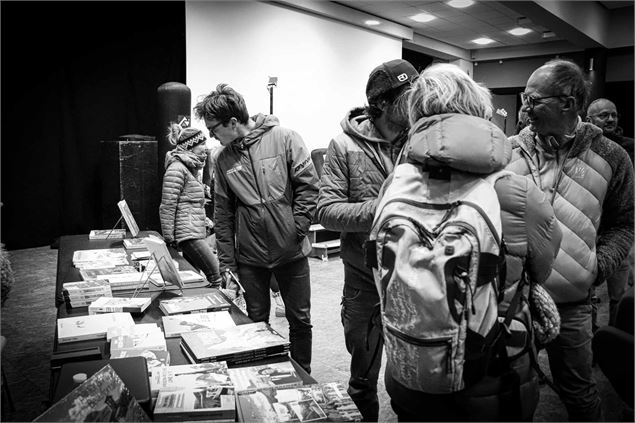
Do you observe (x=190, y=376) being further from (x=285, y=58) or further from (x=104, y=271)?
(x=285, y=58)

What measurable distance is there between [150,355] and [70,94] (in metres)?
5.48

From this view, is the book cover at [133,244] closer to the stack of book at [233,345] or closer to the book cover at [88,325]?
the book cover at [88,325]

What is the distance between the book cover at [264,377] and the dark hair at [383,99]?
0.92m

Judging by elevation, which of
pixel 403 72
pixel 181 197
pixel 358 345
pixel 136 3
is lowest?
pixel 358 345

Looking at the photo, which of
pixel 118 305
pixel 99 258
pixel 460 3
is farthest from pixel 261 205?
pixel 460 3

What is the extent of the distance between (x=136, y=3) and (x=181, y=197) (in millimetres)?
3989

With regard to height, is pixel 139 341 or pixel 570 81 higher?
pixel 570 81

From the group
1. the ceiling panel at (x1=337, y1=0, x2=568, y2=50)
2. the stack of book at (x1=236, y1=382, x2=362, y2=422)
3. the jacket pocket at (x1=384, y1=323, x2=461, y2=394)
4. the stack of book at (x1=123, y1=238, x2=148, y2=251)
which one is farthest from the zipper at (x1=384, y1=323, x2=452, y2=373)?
the ceiling panel at (x1=337, y1=0, x2=568, y2=50)

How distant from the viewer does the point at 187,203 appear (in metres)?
3.54

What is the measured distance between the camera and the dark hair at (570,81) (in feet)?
5.46

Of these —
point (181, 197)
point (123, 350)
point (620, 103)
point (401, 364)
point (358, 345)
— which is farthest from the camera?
point (620, 103)

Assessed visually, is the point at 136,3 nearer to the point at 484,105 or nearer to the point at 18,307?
the point at 18,307

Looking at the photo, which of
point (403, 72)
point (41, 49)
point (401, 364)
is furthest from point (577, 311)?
point (41, 49)

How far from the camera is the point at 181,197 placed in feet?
11.6
